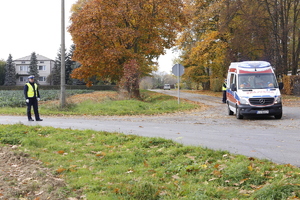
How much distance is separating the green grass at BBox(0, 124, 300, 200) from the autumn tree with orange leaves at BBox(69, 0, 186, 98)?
16.7 meters

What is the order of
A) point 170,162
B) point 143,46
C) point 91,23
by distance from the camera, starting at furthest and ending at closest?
point 143,46, point 91,23, point 170,162

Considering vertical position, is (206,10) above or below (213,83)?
above

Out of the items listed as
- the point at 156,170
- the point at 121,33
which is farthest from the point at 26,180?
the point at 121,33

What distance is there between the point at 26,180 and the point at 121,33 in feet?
69.1

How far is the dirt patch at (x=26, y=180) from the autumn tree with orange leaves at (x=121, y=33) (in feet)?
57.9

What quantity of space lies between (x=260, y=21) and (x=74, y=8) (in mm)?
29311

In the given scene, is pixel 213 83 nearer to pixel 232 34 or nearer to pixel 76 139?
pixel 232 34

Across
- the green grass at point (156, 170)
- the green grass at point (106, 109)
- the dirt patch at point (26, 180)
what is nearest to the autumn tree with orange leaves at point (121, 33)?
the green grass at point (106, 109)

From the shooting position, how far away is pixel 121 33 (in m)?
25.9

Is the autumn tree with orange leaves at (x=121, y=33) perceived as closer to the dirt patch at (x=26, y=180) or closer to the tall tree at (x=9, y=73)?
the dirt patch at (x=26, y=180)

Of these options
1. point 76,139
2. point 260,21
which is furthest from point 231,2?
point 76,139

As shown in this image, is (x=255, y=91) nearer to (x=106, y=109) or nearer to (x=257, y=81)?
(x=257, y=81)

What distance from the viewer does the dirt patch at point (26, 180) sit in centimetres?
521

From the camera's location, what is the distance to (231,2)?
112 ft
